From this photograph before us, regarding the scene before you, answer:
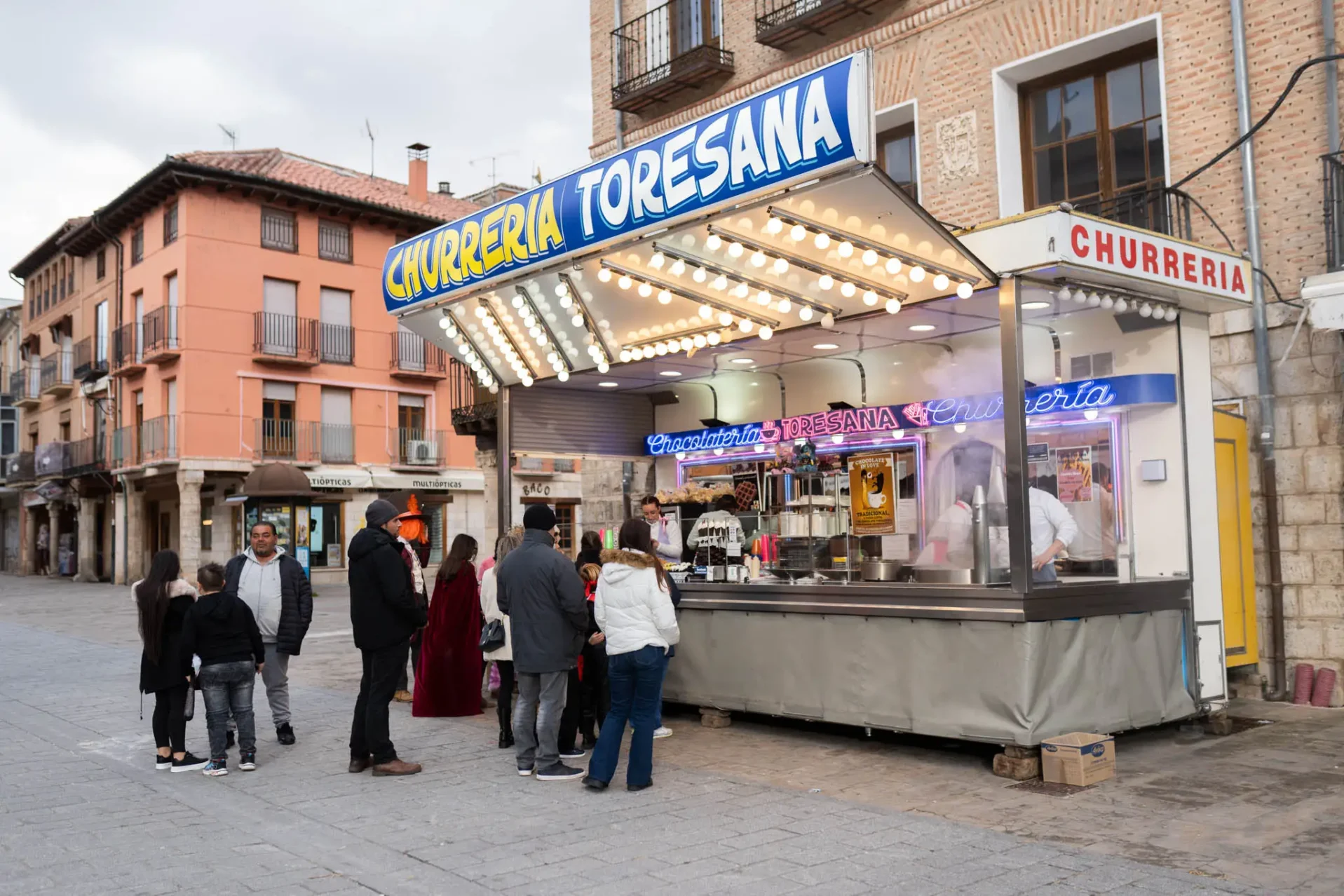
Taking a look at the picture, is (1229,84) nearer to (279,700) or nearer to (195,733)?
(279,700)

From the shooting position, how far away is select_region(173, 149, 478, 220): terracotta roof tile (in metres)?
35.6

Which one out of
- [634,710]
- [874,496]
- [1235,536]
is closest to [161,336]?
[874,496]

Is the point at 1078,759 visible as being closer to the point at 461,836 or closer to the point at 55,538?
the point at 461,836

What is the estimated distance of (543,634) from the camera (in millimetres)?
7312

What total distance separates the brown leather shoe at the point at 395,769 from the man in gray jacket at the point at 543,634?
71cm

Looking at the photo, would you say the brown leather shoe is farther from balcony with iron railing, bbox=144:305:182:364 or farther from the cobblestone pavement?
balcony with iron railing, bbox=144:305:182:364

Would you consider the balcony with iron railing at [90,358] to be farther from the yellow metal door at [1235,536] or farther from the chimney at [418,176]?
the yellow metal door at [1235,536]

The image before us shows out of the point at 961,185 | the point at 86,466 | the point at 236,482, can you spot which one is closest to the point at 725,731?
the point at 961,185

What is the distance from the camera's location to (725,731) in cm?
902

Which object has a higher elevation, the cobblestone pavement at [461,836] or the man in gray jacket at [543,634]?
the man in gray jacket at [543,634]

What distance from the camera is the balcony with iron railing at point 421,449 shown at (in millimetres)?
35750

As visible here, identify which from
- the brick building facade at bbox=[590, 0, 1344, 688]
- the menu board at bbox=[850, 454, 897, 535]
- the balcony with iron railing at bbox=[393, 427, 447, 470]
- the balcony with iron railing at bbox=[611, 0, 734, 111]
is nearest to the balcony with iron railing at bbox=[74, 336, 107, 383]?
the balcony with iron railing at bbox=[393, 427, 447, 470]

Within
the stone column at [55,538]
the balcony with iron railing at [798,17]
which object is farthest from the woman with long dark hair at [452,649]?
the stone column at [55,538]

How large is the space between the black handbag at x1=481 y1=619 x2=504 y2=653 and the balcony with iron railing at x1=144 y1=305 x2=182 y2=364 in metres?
26.8
